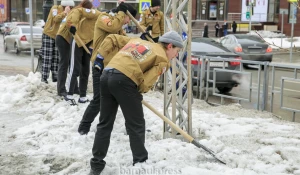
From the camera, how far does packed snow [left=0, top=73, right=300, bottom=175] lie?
5.09m

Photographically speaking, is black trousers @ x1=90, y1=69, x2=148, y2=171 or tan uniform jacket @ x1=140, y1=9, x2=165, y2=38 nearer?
black trousers @ x1=90, y1=69, x2=148, y2=171

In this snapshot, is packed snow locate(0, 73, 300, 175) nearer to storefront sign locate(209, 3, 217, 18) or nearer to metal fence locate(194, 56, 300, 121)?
metal fence locate(194, 56, 300, 121)

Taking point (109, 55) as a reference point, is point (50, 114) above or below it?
below

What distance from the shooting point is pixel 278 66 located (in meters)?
8.35

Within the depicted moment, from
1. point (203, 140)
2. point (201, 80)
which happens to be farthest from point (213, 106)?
point (203, 140)

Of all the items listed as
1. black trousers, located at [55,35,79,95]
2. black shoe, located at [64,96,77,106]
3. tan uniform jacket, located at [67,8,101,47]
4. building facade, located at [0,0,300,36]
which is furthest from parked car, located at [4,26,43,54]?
building facade, located at [0,0,300,36]

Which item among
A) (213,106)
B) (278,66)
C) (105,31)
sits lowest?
(213,106)

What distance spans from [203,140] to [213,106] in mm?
3336

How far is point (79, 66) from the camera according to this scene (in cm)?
804

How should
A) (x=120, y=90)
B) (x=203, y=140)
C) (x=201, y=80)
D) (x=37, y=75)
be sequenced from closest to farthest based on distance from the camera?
(x=120, y=90) < (x=203, y=140) < (x=201, y=80) < (x=37, y=75)

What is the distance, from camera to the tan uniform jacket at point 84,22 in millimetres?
7688

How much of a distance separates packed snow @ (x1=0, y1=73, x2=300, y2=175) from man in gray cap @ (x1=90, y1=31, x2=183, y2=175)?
0.29 meters

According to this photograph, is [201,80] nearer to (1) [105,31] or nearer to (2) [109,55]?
(1) [105,31]

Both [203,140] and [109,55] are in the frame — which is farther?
[203,140]
